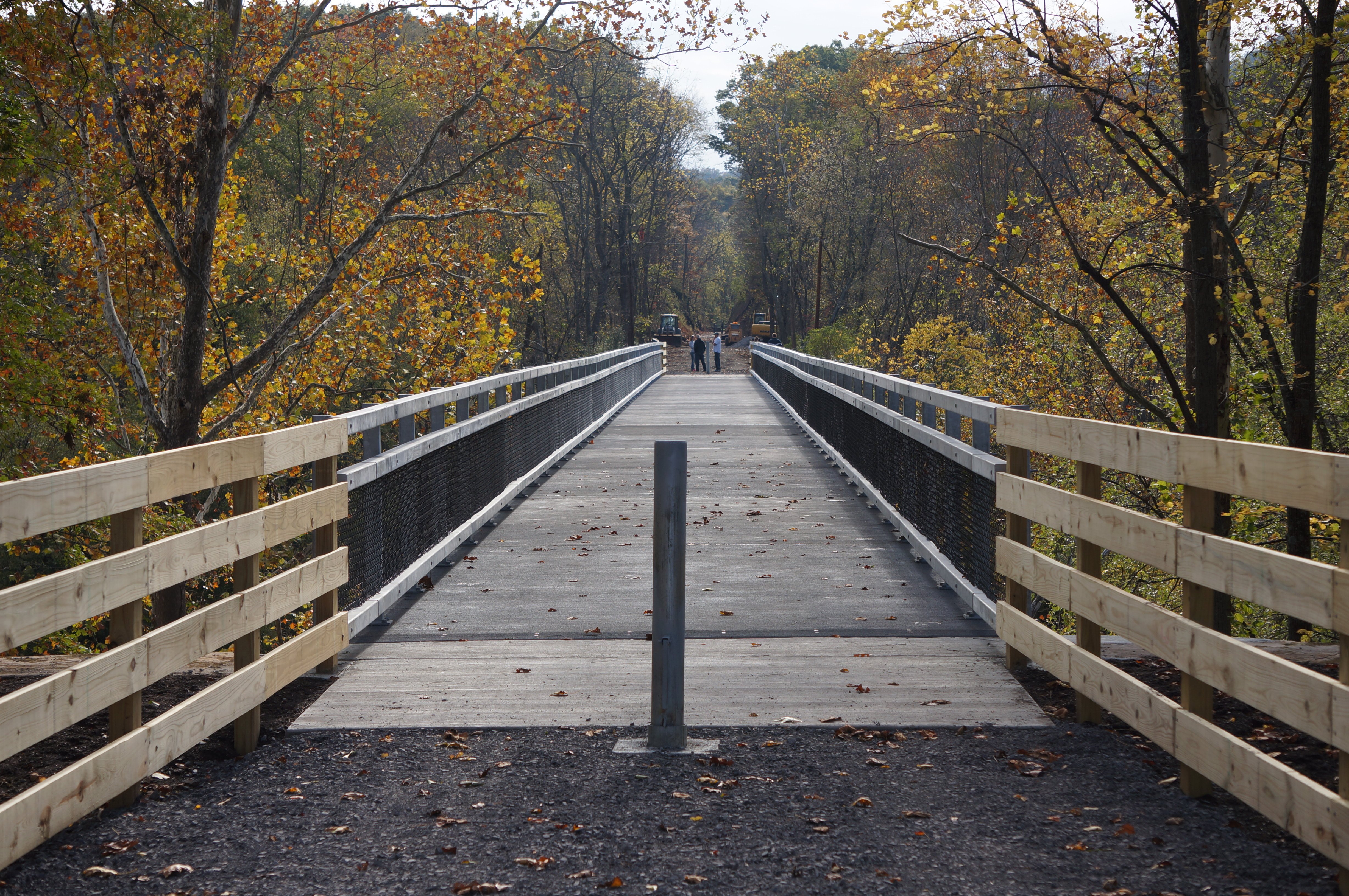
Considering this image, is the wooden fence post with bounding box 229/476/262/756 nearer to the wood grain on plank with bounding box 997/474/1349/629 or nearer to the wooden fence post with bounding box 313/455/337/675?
the wooden fence post with bounding box 313/455/337/675

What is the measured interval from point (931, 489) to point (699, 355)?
52.1 meters

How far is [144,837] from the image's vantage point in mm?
4137

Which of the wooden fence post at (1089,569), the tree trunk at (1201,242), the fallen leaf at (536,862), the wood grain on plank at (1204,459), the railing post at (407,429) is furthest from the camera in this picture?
the tree trunk at (1201,242)

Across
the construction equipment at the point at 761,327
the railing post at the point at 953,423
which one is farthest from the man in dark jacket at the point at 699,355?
the railing post at the point at 953,423

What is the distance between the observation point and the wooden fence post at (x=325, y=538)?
19.6ft

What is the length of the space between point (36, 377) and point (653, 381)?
32.9 metres

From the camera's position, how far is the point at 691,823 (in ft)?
13.9

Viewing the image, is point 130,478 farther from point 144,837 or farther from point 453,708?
point 453,708

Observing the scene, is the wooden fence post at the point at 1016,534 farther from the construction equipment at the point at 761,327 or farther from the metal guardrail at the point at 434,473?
the construction equipment at the point at 761,327

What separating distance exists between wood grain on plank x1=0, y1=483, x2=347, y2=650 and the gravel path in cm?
80

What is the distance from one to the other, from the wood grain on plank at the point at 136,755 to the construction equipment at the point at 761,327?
71513mm

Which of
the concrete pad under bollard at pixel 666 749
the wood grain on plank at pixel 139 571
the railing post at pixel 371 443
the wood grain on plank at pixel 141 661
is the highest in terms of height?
the railing post at pixel 371 443

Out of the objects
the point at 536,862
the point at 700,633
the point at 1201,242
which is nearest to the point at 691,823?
the point at 536,862

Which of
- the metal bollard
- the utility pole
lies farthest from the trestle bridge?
the utility pole
